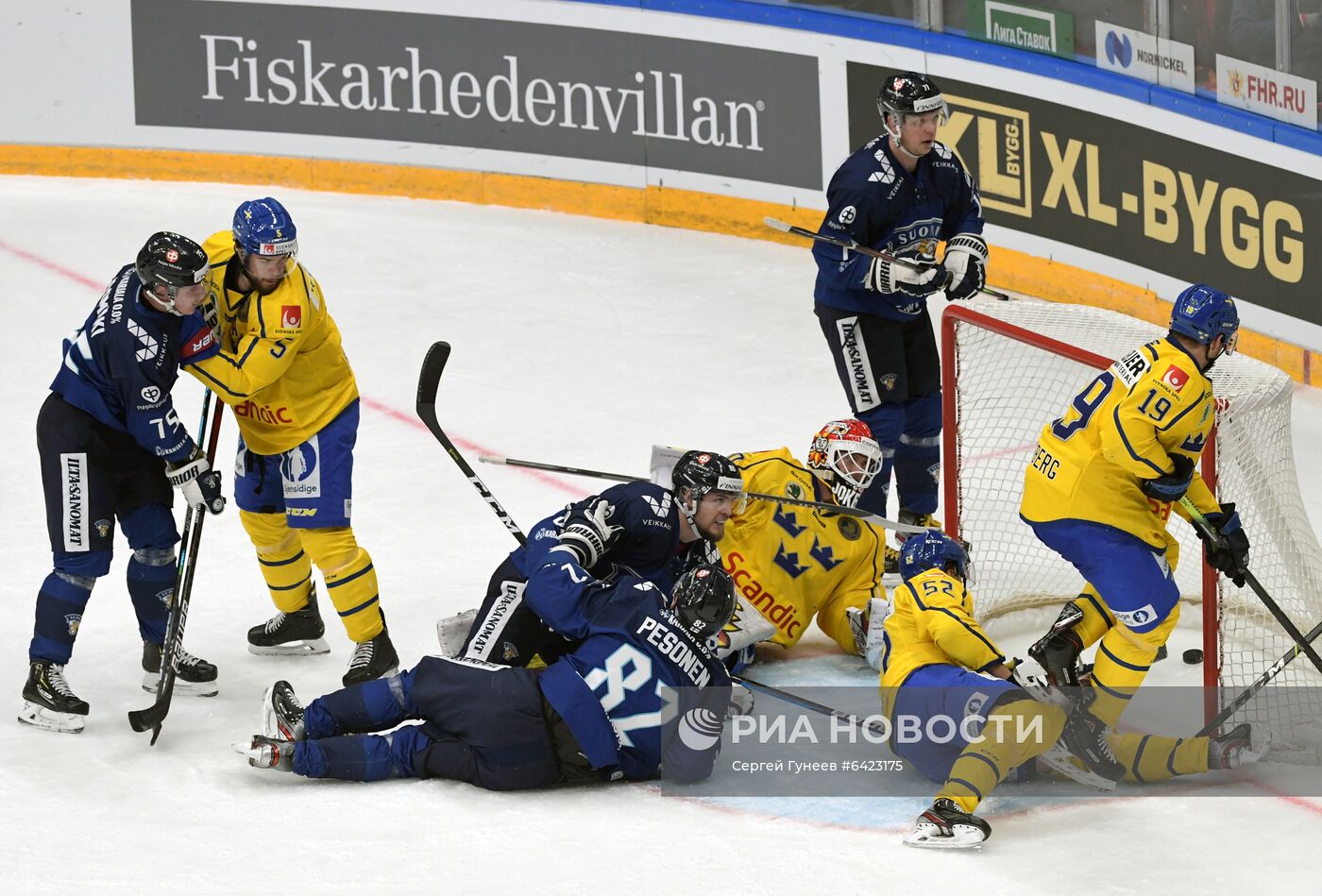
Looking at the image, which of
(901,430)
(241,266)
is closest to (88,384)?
(241,266)

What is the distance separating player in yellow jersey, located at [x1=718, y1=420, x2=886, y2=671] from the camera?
5293 millimetres

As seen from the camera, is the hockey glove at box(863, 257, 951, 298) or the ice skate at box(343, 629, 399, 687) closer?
the ice skate at box(343, 629, 399, 687)

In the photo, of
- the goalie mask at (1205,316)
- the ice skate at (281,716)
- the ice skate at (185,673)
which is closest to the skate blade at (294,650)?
the ice skate at (185,673)

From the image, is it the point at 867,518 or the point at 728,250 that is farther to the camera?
the point at 728,250

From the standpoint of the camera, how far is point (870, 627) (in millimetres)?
5293

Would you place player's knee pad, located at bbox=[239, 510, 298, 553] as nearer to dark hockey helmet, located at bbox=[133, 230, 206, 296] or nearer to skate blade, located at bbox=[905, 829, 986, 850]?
dark hockey helmet, located at bbox=[133, 230, 206, 296]

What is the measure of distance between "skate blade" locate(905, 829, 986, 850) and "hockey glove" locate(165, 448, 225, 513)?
194 cm

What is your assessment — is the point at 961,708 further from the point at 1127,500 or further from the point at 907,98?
the point at 907,98

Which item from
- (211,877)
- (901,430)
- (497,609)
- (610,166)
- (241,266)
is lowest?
(211,877)

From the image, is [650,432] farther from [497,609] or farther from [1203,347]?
[1203,347]

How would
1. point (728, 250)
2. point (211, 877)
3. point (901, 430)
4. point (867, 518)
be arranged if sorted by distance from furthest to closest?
1. point (728, 250)
2. point (901, 430)
3. point (867, 518)
4. point (211, 877)

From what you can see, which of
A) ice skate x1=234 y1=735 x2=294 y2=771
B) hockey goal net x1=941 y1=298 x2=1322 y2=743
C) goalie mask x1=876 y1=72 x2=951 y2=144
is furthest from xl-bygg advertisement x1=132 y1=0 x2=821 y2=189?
ice skate x1=234 y1=735 x2=294 y2=771

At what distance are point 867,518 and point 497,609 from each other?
1111 millimetres

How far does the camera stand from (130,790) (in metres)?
4.57
